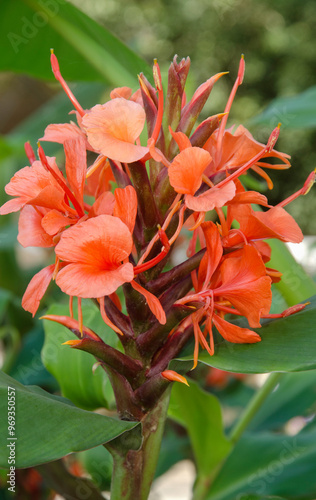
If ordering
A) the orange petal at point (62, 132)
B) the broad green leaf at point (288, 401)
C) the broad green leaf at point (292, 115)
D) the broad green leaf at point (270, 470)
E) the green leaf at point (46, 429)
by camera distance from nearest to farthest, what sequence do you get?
the green leaf at point (46, 429) → the orange petal at point (62, 132) → the broad green leaf at point (270, 470) → the broad green leaf at point (292, 115) → the broad green leaf at point (288, 401)

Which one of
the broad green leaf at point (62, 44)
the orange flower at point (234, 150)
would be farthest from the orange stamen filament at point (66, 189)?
the broad green leaf at point (62, 44)

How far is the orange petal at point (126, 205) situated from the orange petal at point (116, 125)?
0.09ft

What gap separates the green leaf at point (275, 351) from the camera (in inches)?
13.4

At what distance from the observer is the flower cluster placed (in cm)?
34

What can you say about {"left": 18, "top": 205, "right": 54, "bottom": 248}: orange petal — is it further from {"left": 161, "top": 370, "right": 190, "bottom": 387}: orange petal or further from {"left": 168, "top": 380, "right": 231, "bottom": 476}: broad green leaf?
{"left": 168, "top": 380, "right": 231, "bottom": 476}: broad green leaf

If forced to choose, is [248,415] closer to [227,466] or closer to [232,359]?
[227,466]

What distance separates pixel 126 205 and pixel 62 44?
57 cm

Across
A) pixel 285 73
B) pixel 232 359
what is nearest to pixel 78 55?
pixel 232 359

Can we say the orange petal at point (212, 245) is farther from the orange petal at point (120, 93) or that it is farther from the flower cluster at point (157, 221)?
the orange petal at point (120, 93)

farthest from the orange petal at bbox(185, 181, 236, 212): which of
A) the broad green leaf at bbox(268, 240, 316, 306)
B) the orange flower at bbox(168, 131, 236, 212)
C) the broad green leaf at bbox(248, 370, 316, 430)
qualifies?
the broad green leaf at bbox(248, 370, 316, 430)

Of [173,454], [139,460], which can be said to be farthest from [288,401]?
[139,460]

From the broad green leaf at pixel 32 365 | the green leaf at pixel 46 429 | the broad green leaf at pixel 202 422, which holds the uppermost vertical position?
the green leaf at pixel 46 429

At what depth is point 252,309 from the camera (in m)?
0.37

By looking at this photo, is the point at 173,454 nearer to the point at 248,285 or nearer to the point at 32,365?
the point at 32,365
